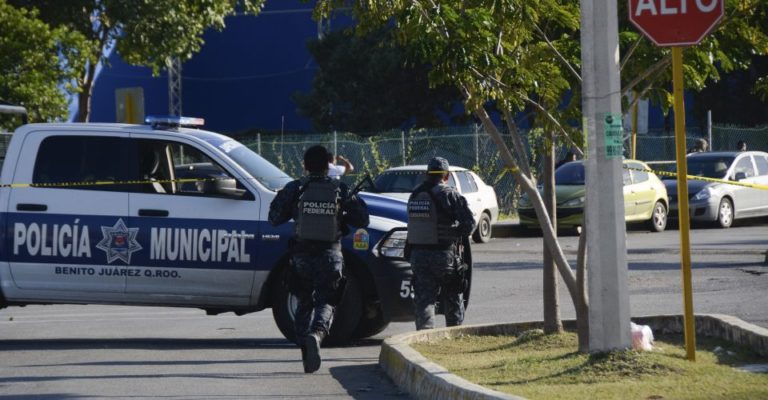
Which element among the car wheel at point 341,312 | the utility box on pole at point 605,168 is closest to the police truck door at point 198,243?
the car wheel at point 341,312

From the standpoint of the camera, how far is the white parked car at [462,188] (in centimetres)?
2378

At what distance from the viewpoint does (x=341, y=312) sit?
1145cm

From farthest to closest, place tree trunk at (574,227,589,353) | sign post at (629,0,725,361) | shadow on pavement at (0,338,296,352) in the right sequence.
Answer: shadow on pavement at (0,338,296,352) < tree trunk at (574,227,589,353) < sign post at (629,0,725,361)

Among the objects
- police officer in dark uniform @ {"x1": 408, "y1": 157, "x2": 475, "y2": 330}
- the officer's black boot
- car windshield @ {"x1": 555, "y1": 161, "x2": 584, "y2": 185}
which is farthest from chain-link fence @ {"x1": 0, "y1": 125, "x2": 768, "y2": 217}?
the officer's black boot

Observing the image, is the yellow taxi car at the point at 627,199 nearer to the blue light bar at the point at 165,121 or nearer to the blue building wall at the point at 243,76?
the blue light bar at the point at 165,121

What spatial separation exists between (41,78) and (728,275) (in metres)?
Answer: 15.9

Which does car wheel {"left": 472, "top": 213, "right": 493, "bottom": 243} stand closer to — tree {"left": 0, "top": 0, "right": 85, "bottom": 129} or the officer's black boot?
tree {"left": 0, "top": 0, "right": 85, "bottom": 129}

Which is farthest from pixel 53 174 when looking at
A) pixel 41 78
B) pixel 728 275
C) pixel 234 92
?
pixel 234 92

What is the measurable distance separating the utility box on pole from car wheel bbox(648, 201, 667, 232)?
60.9ft

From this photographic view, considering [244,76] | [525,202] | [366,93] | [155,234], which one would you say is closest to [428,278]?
[155,234]

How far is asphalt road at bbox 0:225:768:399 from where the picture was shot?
360 inches

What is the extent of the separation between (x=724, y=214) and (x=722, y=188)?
1.86 feet

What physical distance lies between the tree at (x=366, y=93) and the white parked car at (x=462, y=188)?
20.5 meters

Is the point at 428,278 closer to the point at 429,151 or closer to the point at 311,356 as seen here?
the point at 311,356
